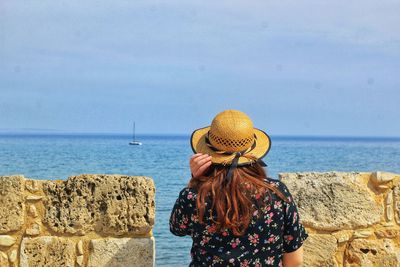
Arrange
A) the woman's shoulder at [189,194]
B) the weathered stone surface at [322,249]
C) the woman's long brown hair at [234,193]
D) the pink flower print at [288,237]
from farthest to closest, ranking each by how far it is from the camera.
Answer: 1. the weathered stone surface at [322,249]
2. the pink flower print at [288,237]
3. the woman's shoulder at [189,194]
4. the woman's long brown hair at [234,193]

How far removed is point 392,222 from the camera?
12.8ft

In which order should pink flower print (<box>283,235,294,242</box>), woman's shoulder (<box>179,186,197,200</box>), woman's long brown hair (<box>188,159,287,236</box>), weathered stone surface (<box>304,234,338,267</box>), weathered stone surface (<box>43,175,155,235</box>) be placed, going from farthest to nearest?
weathered stone surface (<box>304,234,338,267</box>) → weathered stone surface (<box>43,175,155,235</box>) → pink flower print (<box>283,235,294,242</box>) → woman's shoulder (<box>179,186,197,200</box>) → woman's long brown hair (<box>188,159,287,236</box>)

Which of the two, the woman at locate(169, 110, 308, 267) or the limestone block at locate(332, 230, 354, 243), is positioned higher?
the woman at locate(169, 110, 308, 267)

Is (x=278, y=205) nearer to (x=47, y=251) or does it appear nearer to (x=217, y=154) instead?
(x=217, y=154)

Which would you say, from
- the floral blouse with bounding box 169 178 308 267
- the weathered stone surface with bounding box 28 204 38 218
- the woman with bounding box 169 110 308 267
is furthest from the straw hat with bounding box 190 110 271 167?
the weathered stone surface with bounding box 28 204 38 218

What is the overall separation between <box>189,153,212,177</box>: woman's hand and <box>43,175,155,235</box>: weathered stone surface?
3.58 feet

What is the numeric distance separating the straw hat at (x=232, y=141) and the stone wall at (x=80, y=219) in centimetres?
113

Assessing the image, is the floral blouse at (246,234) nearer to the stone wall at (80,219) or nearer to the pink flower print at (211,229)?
the pink flower print at (211,229)

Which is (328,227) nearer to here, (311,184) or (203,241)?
(311,184)

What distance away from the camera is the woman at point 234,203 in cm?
254

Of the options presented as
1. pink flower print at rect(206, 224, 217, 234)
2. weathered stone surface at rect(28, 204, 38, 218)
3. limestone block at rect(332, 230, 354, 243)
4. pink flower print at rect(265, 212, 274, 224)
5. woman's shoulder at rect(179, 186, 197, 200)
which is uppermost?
woman's shoulder at rect(179, 186, 197, 200)

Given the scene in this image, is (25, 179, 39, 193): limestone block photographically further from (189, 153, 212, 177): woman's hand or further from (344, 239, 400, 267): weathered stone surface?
(344, 239, 400, 267): weathered stone surface

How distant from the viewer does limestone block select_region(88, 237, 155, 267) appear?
12.0 ft

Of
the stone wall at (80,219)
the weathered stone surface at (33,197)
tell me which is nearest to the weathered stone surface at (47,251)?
the stone wall at (80,219)
